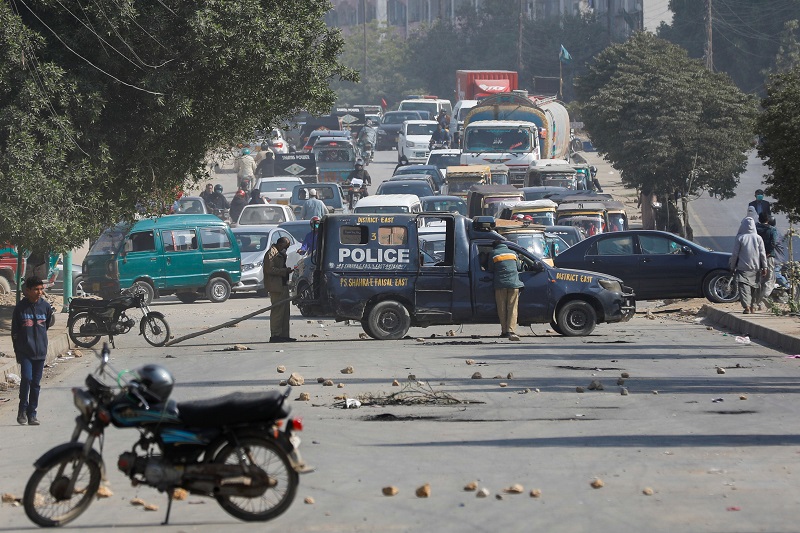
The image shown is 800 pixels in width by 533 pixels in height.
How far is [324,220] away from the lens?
20344 millimetres

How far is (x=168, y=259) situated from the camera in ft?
93.9

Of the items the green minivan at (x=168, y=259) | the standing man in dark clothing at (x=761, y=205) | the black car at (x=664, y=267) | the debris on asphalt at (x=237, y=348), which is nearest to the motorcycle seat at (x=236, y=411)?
the debris on asphalt at (x=237, y=348)

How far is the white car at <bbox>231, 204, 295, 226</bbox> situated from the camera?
3722 cm

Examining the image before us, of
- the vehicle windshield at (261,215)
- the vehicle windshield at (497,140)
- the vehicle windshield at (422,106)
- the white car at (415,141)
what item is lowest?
the vehicle windshield at (261,215)

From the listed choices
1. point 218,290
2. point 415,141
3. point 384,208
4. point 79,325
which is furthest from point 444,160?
point 79,325

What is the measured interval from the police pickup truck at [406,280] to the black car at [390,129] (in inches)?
2134

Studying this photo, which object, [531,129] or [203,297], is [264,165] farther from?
[203,297]

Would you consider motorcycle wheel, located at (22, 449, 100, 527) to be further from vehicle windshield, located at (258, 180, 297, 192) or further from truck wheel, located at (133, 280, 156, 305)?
vehicle windshield, located at (258, 180, 297, 192)

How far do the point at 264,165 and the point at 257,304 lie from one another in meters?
27.2

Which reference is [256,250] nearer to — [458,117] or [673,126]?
[673,126]

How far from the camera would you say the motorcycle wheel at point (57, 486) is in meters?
8.48

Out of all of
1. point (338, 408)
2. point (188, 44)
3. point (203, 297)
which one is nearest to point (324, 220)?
point (188, 44)

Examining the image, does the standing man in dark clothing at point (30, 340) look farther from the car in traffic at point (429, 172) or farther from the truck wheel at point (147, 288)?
the car in traffic at point (429, 172)

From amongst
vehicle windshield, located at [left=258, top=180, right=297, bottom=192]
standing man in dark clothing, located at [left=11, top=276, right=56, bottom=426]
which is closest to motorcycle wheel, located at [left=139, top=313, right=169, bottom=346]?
standing man in dark clothing, located at [left=11, top=276, right=56, bottom=426]
